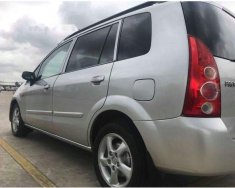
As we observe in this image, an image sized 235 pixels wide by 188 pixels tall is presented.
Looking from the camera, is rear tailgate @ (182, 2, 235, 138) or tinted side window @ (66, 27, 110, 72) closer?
rear tailgate @ (182, 2, 235, 138)

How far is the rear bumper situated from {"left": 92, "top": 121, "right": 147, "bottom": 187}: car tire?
245 mm

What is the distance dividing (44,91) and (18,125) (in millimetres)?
1765

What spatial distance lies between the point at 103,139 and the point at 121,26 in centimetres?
116

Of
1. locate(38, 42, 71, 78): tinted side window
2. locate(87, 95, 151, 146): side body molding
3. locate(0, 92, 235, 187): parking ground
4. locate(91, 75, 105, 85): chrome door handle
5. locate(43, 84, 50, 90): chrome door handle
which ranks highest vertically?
locate(38, 42, 71, 78): tinted side window

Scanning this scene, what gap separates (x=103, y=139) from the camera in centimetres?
335

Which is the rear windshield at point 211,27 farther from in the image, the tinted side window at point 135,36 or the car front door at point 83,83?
the car front door at point 83,83

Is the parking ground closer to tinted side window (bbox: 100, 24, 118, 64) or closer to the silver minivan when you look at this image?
the silver minivan

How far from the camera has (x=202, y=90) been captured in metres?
2.61

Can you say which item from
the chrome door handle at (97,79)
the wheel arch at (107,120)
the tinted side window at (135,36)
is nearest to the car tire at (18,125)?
the wheel arch at (107,120)

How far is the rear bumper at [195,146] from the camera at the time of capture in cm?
252

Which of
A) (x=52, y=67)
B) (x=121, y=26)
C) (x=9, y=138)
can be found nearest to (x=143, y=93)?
(x=121, y=26)

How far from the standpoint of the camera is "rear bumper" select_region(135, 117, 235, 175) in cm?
252

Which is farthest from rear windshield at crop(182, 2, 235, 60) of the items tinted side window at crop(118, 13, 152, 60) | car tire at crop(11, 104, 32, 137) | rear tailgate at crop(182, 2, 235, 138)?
car tire at crop(11, 104, 32, 137)

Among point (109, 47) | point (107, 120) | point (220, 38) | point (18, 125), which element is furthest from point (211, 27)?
point (18, 125)
